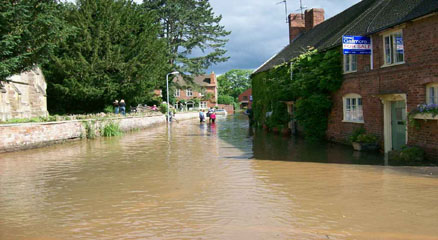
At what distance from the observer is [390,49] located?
13578mm

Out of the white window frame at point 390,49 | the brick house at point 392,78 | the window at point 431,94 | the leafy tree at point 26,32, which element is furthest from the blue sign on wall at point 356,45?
the leafy tree at point 26,32

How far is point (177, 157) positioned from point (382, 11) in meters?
10.4

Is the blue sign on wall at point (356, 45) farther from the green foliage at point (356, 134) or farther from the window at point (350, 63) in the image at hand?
the green foliage at point (356, 134)

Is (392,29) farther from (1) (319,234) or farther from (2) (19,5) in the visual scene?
(2) (19,5)

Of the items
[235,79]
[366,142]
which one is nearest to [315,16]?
[366,142]

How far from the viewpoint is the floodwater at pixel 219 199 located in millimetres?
5820

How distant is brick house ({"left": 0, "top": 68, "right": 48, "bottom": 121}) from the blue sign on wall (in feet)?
74.0

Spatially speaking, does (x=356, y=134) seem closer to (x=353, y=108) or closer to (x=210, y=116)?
(x=353, y=108)

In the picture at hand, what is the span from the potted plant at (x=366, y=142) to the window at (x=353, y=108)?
54.3 inches

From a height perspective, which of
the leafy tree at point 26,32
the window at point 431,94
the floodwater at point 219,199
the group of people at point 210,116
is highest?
the leafy tree at point 26,32

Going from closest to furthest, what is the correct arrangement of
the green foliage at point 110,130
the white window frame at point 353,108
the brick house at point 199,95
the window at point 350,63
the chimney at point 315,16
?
the white window frame at point 353,108 → the window at point 350,63 → the green foliage at point 110,130 → the chimney at point 315,16 → the brick house at point 199,95

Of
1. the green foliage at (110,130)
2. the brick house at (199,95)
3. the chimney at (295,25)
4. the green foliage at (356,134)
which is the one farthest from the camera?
the brick house at (199,95)

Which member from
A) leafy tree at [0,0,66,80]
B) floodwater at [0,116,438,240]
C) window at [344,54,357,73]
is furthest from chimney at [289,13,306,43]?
floodwater at [0,116,438,240]

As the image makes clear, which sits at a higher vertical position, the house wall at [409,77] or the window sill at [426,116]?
the house wall at [409,77]
